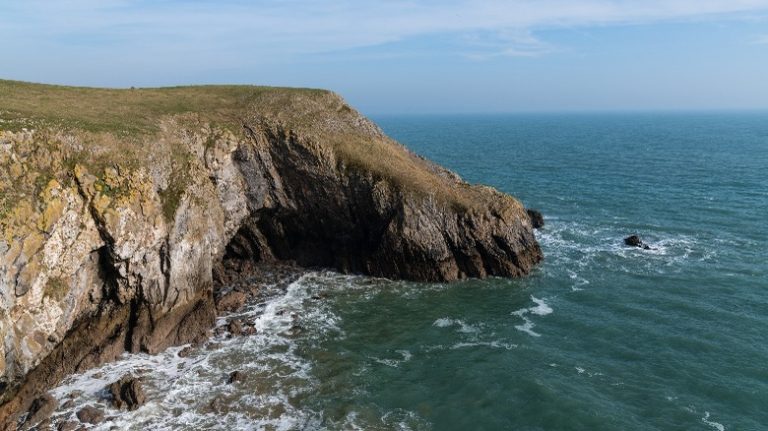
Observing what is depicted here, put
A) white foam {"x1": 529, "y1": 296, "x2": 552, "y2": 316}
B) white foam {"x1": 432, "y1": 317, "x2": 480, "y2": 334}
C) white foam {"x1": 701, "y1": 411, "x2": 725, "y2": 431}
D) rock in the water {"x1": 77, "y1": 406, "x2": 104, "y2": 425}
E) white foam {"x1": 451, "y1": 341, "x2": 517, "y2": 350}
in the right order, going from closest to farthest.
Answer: white foam {"x1": 701, "y1": 411, "x2": 725, "y2": 431}, rock in the water {"x1": 77, "y1": 406, "x2": 104, "y2": 425}, white foam {"x1": 451, "y1": 341, "x2": 517, "y2": 350}, white foam {"x1": 432, "y1": 317, "x2": 480, "y2": 334}, white foam {"x1": 529, "y1": 296, "x2": 552, "y2": 316}

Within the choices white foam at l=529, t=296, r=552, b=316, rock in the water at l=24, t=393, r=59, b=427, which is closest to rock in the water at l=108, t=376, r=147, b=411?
rock in the water at l=24, t=393, r=59, b=427

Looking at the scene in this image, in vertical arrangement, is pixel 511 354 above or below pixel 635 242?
A: below

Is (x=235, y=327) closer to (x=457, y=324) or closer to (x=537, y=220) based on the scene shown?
(x=457, y=324)

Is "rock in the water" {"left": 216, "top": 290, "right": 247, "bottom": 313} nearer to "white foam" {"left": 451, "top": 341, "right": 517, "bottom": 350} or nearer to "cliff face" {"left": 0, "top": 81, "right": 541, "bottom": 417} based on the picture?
"cliff face" {"left": 0, "top": 81, "right": 541, "bottom": 417}

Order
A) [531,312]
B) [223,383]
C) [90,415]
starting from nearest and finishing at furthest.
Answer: [90,415]
[223,383]
[531,312]

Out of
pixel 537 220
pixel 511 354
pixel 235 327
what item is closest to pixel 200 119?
pixel 235 327

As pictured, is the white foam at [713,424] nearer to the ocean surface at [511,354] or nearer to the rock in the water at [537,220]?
the ocean surface at [511,354]

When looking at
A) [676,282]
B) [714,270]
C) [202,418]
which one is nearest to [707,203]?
[714,270]
